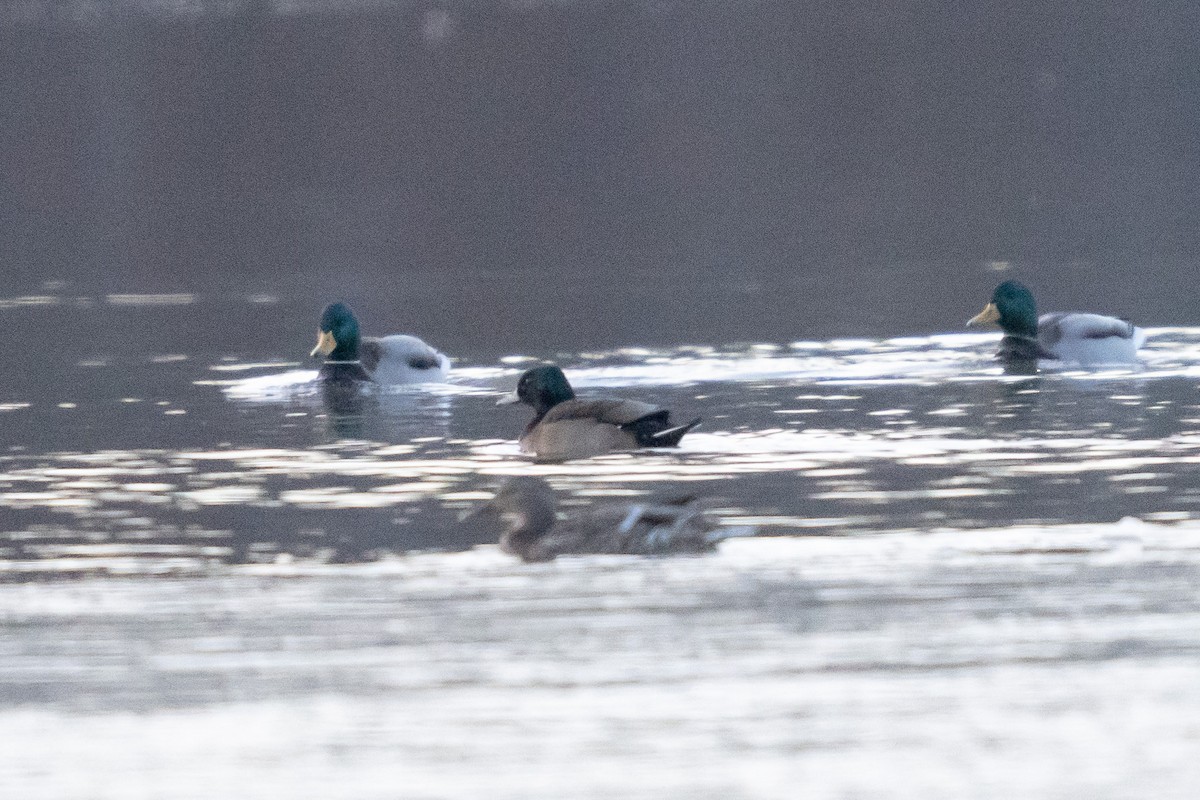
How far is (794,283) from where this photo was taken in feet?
79.8

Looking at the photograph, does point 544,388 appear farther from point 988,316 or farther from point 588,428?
point 988,316

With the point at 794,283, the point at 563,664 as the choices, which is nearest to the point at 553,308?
the point at 794,283

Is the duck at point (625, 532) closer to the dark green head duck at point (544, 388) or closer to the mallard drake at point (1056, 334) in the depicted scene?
the dark green head duck at point (544, 388)

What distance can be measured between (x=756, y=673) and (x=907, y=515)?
2681 mm

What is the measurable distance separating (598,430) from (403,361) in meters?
4.40

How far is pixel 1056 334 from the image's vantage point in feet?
53.3

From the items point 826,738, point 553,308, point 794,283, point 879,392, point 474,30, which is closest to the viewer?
point 826,738

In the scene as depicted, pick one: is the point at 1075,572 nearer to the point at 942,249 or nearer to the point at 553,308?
the point at 553,308

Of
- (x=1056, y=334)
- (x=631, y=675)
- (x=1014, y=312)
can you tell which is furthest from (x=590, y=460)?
(x=1014, y=312)

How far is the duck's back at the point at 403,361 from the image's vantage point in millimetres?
15273

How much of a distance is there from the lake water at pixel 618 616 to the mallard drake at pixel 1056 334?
2877mm

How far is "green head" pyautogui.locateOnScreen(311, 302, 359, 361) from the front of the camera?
51.1 ft

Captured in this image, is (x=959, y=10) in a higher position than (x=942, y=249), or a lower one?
higher

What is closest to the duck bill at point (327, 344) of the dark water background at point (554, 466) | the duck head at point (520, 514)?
the dark water background at point (554, 466)
